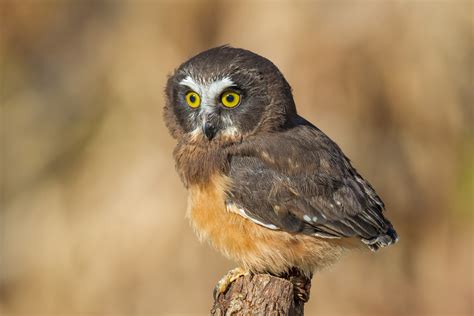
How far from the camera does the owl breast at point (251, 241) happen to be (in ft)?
18.3

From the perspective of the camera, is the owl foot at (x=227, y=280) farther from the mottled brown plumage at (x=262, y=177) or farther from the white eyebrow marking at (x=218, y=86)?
the white eyebrow marking at (x=218, y=86)

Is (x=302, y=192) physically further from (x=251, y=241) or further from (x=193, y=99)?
(x=193, y=99)

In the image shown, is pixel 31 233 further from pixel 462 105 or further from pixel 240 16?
pixel 462 105

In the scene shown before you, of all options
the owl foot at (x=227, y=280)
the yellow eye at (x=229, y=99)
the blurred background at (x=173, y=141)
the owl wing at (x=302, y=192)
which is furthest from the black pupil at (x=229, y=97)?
the blurred background at (x=173, y=141)

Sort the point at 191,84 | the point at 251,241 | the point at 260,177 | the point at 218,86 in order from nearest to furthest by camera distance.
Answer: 1. the point at 251,241
2. the point at 260,177
3. the point at 218,86
4. the point at 191,84

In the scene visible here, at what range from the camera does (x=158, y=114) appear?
941 cm

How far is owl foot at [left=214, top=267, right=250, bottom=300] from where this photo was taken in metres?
5.48

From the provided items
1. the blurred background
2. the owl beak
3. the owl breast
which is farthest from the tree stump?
the blurred background

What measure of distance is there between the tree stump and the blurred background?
3.82 meters

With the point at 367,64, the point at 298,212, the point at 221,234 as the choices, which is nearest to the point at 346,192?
the point at 298,212

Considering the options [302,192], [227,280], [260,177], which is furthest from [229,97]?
[227,280]

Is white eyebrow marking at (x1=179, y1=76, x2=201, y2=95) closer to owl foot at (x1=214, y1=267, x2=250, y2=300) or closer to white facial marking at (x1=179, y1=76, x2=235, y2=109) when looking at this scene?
white facial marking at (x1=179, y1=76, x2=235, y2=109)

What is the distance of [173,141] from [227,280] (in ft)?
12.5

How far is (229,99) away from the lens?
5.91 meters
